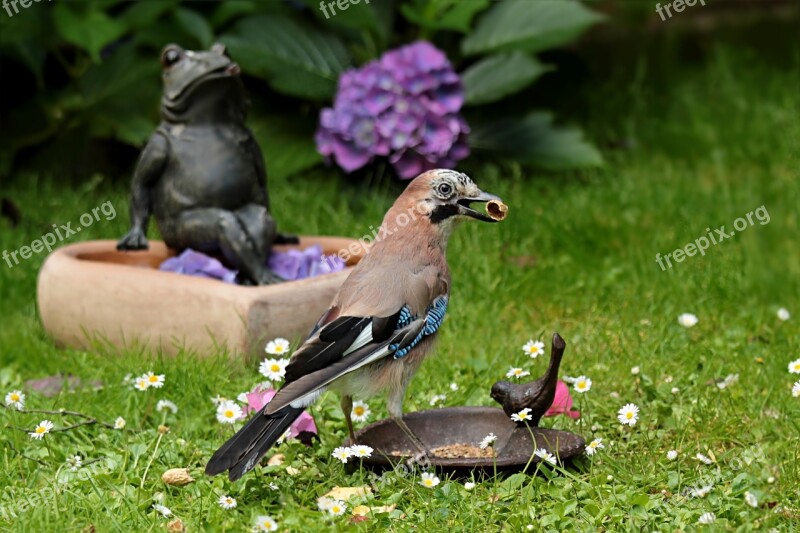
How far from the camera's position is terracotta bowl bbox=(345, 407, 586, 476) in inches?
128

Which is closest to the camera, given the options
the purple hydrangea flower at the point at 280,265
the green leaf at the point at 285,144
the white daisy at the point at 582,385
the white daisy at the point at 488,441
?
the white daisy at the point at 488,441

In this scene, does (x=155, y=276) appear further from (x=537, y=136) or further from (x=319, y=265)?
(x=537, y=136)

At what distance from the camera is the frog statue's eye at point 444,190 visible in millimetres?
3291

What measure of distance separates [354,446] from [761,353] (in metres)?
1.78

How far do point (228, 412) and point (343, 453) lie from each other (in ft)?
1.46

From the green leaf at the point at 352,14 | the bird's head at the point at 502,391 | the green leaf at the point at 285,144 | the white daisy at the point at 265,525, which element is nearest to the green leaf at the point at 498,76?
the green leaf at the point at 352,14

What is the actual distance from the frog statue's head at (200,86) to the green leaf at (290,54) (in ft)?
4.54

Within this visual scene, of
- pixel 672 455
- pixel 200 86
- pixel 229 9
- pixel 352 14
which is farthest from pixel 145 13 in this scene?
pixel 672 455

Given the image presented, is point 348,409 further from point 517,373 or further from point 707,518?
point 707,518

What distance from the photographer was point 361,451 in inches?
128

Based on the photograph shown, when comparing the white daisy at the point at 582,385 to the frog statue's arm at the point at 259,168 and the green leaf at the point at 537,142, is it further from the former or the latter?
the green leaf at the point at 537,142

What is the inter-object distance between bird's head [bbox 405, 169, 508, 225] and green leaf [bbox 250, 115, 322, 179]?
2.90 m

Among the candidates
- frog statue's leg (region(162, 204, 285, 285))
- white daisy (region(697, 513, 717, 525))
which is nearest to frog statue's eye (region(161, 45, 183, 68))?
frog statue's leg (region(162, 204, 285, 285))

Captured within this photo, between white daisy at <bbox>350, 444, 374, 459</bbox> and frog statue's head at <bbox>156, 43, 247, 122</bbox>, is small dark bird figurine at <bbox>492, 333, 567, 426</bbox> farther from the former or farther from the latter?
frog statue's head at <bbox>156, 43, 247, 122</bbox>
